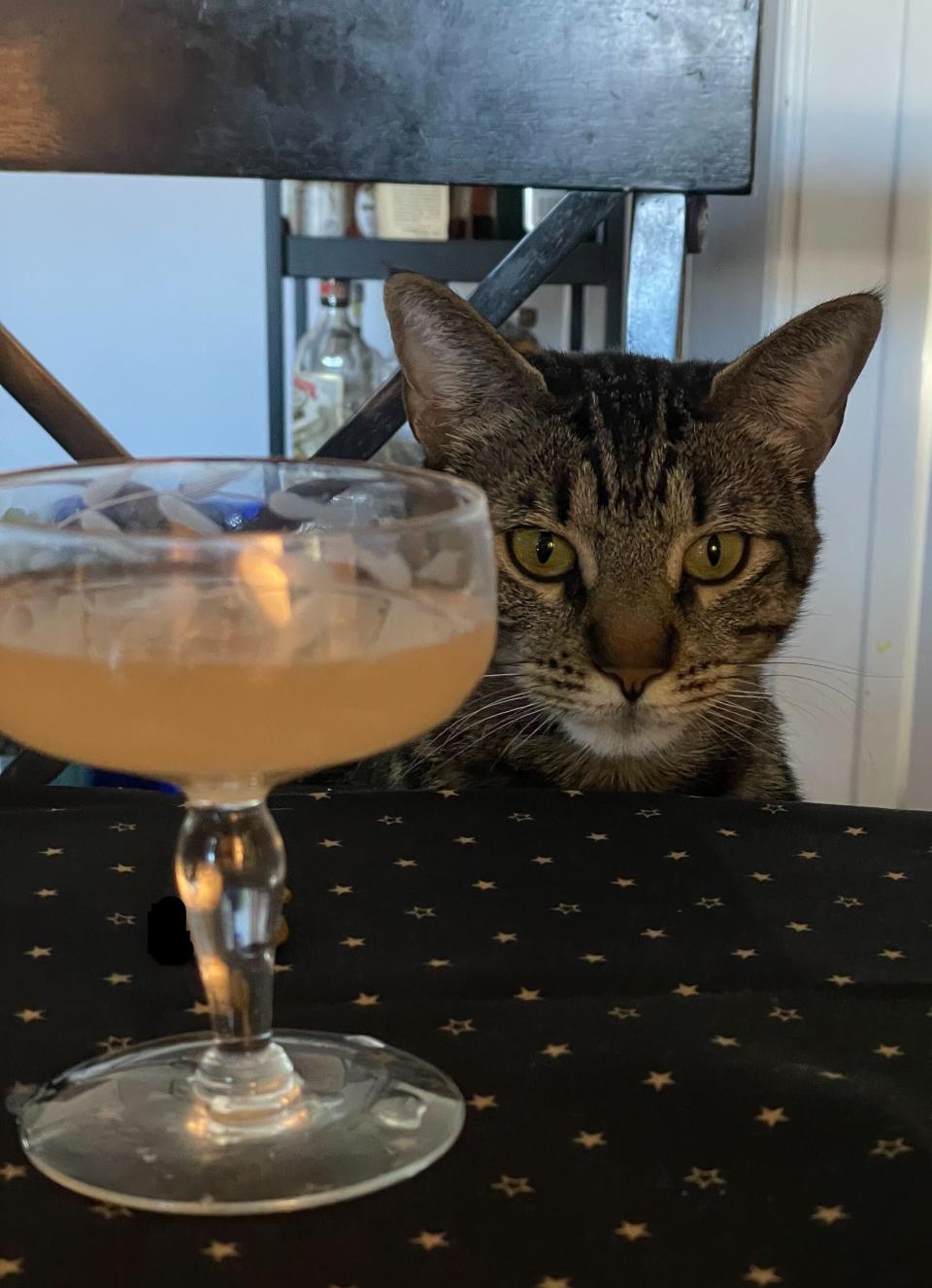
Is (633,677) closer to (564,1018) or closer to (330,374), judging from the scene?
(564,1018)

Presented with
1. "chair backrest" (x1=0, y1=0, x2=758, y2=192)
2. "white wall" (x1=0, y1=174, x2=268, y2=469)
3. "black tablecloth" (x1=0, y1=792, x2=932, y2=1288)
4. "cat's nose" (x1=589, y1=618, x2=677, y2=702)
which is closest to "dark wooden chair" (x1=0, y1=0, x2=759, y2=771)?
"chair backrest" (x1=0, y1=0, x2=758, y2=192)

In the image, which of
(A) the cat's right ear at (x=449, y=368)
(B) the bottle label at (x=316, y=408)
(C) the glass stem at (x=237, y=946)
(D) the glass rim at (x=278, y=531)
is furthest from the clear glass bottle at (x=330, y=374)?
(C) the glass stem at (x=237, y=946)

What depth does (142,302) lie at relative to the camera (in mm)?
3066

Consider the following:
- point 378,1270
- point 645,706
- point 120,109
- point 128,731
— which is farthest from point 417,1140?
point 120,109

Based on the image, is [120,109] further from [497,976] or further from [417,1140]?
[417,1140]

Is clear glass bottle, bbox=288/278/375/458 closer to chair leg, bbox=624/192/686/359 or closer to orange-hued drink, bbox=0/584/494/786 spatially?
chair leg, bbox=624/192/686/359

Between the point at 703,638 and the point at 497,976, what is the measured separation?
1.57 ft

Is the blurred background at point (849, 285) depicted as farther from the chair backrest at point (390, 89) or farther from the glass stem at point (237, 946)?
the glass stem at point (237, 946)

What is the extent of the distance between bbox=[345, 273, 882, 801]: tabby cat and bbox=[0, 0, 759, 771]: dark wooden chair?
0.76ft

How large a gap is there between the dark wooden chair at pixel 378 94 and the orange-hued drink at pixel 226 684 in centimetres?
83

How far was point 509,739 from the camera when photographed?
119 cm

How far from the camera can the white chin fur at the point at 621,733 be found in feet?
3.63

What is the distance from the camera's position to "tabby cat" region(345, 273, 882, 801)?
110 centimetres

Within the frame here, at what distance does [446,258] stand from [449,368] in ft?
4.20
